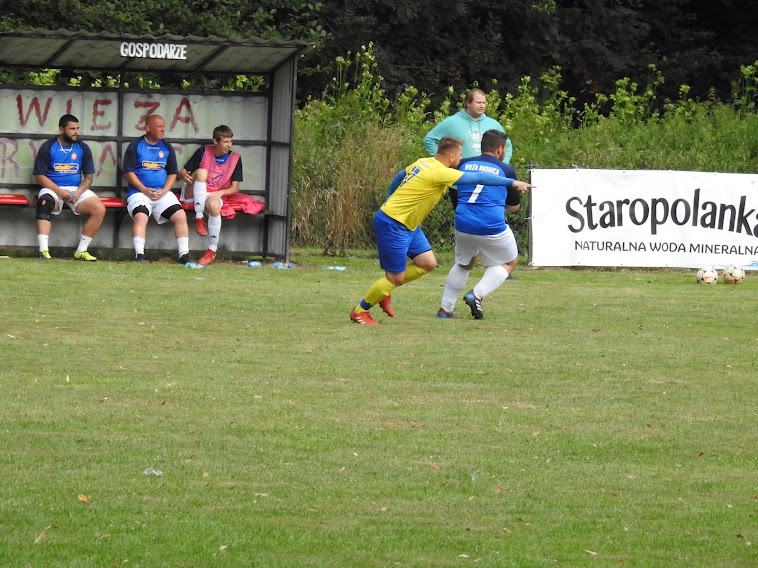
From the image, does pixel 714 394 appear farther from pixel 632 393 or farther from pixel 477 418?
pixel 477 418

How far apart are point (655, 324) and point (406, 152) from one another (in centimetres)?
978

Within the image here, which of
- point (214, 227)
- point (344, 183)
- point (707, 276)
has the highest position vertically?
point (344, 183)

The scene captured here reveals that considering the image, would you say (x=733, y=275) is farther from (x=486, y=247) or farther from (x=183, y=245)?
(x=183, y=245)

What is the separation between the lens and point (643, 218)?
19750 mm

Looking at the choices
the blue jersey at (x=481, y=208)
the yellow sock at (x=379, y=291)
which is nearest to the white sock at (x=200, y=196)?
the blue jersey at (x=481, y=208)

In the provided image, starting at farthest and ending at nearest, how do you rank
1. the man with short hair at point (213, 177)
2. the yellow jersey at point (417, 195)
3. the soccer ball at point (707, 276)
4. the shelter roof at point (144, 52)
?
1. the man with short hair at point (213, 177)
2. the soccer ball at point (707, 276)
3. the shelter roof at point (144, 52)
4. the yellow jersey at point (417, 195)

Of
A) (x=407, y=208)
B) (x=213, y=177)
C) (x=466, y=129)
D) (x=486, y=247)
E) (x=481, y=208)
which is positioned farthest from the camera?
(x=213, y=177)

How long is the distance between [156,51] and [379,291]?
23.8 feet

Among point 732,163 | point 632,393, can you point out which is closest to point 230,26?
point 732,163

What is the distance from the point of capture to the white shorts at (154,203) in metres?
18.1

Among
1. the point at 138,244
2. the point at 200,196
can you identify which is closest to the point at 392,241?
the point at 138,244

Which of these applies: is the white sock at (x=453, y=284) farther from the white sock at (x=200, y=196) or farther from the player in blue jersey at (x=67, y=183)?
the player in blue jersey at (x=67, y=183)

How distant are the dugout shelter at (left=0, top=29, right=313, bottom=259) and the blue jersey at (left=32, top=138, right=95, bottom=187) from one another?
0.57 meters

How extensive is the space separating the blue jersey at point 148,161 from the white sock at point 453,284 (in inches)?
247
